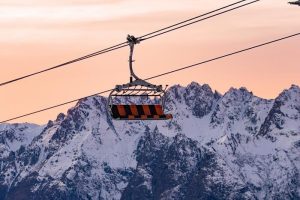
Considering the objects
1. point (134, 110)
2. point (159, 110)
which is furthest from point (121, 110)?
point (159, 110)

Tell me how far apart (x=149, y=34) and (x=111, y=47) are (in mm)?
2148

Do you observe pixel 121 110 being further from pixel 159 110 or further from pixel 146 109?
pixel 159 110

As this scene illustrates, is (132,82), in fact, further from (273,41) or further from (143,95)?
(273,41)

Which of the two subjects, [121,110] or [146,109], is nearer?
[121,110]

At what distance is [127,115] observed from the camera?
201 feet

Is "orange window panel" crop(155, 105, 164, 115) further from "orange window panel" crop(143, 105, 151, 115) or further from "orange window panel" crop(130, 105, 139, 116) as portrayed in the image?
"orange window panel" crop(130, 105, 139, 116)

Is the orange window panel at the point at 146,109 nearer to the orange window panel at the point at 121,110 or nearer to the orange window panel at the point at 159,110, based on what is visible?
the orange window panel at the point at 159,110

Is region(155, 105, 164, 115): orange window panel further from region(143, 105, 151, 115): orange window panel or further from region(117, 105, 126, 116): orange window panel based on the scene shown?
region(117, 105, 126, 116): orange window panel

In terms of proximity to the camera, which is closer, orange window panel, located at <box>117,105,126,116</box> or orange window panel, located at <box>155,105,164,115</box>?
orange window panel, located at <box>117,105,126,116</box>

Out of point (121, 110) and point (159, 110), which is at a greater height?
point (121, 110)

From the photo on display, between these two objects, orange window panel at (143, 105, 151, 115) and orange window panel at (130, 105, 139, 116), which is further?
orange window panel at (143, 105, 151, 115)

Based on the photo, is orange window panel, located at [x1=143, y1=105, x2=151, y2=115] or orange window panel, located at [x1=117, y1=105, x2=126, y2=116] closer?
orange window panel, located at [x1=117, y1=105, x2=126, y2=116]

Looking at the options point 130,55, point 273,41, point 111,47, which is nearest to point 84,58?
point 111,47

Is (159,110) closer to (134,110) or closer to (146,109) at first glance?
(146,109)
